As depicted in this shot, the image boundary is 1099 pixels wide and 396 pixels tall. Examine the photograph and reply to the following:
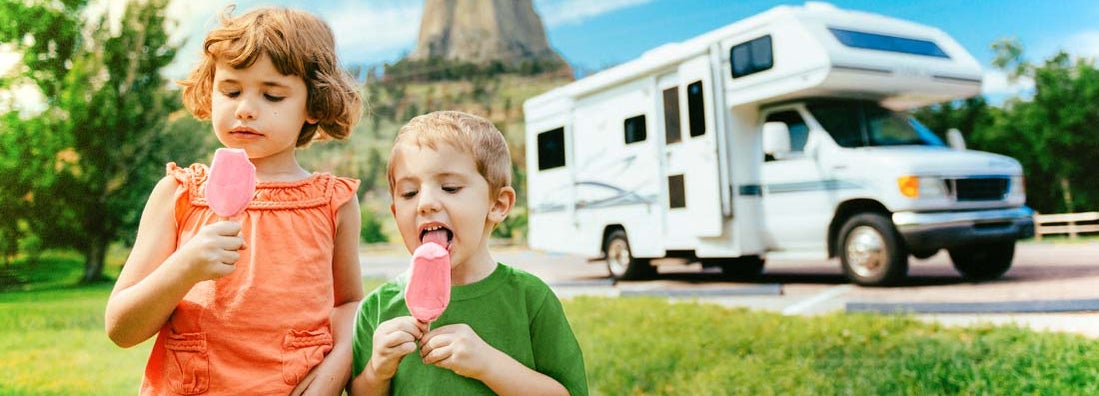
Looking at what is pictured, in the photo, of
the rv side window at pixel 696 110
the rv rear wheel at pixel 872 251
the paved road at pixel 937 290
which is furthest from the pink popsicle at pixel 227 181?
the rv side window at pixel 696 110

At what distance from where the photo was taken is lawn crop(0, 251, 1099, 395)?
2.60 meters

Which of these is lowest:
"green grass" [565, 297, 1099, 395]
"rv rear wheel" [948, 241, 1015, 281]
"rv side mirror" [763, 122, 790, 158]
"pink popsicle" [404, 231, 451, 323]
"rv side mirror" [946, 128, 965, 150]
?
"green grass" [565, 297, 1099, 395]

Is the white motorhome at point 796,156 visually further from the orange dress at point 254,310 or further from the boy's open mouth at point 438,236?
the orange dress at point 254,310

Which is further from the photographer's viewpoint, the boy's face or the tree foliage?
the tree foliage

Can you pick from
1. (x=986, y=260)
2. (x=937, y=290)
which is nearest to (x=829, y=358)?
(x=937, y=290)

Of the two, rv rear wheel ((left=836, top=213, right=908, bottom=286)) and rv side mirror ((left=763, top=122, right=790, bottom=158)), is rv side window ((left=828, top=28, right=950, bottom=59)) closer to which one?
rv side mirror ((left=763, top=122, right=790, bottom=158))

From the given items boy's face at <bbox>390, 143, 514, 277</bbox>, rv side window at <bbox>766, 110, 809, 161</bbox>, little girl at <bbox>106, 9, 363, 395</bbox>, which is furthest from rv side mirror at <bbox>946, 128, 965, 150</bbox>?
little girl at <bbox>106, 9, 363, 395</bbox>

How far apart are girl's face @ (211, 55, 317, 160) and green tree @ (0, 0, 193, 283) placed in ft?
11.0

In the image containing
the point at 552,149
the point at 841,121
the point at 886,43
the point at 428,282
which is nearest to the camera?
the point at 428,282

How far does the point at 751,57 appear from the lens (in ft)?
14.6

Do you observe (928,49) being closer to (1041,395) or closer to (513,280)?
(1041,395)

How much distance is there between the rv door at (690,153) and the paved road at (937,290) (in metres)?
0.34

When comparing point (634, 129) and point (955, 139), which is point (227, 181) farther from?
point (634, 129)

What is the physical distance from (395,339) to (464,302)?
18cm
